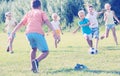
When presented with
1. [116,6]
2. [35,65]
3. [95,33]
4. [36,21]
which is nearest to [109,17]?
[95,33]

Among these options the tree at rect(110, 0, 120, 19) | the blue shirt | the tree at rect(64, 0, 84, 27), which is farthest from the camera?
the tree at rect(64, 0, 84, 27)

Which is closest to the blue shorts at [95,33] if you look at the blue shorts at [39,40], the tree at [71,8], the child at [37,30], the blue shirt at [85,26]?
the blue shirt at [85,26]

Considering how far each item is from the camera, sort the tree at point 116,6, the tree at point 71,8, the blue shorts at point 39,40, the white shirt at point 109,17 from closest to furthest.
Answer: the blue shorts at point 39,40 < the white shirt at point 109,17 < the tree at point 116,6 < the tree at point 71,8

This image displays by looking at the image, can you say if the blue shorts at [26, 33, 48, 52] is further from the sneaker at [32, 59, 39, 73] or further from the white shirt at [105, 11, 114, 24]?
the white shirt at [105, 11, 114, 24]

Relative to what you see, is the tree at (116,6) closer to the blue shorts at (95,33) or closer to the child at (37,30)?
the blue shorts at (95,33)

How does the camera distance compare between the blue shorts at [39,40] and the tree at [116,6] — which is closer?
the blue shorts at [39,40]

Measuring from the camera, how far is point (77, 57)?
597 inches

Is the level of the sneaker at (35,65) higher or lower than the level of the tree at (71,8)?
lower

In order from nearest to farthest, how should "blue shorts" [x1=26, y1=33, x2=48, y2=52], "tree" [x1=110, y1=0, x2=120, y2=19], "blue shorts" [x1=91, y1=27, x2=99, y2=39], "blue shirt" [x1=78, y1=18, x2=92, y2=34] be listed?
"blue shorts" [x1=26, y1=33, x2=48, y2=52] → "blue shirt" [x1=78, y1=18, x2=92, y2=34] → "blue shorts" [x1=91, y1=27, x2=99, y2=39] → "tree" [x1=110, y1=0, x2=120, y2=19]

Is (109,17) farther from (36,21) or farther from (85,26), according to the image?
(36,21)

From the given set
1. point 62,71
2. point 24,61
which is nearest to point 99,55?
point 24,61

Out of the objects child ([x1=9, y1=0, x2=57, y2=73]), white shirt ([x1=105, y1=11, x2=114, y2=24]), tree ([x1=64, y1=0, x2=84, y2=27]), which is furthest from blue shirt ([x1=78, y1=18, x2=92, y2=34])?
tree ([x1=64, y1=0, x2=84, y2=27])

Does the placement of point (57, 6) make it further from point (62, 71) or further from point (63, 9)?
point (62, 71)

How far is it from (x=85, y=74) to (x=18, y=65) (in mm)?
3021
